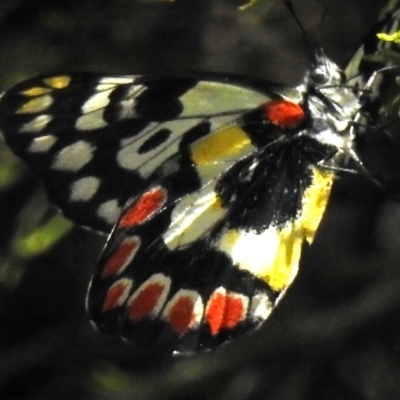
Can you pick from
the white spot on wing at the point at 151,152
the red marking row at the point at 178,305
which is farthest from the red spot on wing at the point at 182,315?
the white spot on wing at the point at 151,152

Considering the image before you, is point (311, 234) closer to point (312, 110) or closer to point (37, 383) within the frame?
point (312, 110)

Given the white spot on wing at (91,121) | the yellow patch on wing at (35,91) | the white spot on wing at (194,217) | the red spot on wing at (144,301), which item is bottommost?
the red spot on wing at (144,301)

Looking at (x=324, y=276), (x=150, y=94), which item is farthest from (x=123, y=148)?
(x=324, y=276)

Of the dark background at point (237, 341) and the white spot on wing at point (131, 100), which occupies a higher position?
the white spot on wing at point (131, 100)

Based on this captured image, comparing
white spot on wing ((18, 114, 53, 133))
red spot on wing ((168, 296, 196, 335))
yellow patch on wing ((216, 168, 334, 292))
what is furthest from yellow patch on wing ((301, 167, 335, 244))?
white spot on wing ((18, 114, 53, 133))

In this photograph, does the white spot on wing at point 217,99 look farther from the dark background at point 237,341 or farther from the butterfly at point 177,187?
the dark background at point 237,341

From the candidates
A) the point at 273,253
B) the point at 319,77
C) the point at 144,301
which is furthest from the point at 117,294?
the point at 319,77

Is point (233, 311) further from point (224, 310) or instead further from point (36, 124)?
point (36, 124)
